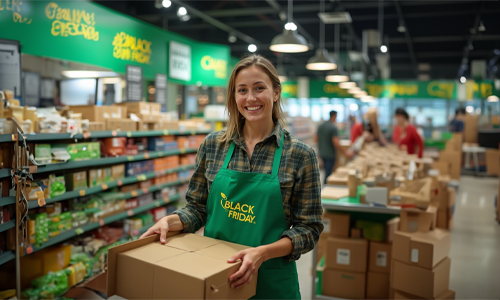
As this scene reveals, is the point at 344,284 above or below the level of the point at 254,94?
below

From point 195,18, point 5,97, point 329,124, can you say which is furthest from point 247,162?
point 195,18

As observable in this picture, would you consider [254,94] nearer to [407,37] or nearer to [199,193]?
[199,193]

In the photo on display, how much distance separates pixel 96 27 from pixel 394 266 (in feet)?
15.7

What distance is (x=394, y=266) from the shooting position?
3469 millimetres

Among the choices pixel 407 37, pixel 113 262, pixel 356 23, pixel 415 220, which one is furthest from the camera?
pixel 407 37

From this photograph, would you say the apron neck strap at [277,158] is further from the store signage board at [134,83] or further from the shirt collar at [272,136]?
the store signage board at [134,83]

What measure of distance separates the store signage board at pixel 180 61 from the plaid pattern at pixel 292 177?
5.93 m

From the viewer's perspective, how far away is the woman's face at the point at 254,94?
1.71 meters

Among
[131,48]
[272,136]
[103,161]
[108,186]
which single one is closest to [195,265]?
[272,136]

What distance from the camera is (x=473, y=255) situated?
529 centimetres

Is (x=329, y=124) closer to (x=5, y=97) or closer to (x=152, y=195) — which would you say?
(x=152, y=195)

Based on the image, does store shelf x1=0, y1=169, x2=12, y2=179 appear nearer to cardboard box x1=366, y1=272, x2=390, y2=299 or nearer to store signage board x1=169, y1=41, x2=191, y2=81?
Result: cardboard box x1=366, y1=272, x2=390, y2=299

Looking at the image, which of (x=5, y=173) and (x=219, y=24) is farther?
(x=219, y=24)

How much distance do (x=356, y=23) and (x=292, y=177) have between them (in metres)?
12.4
